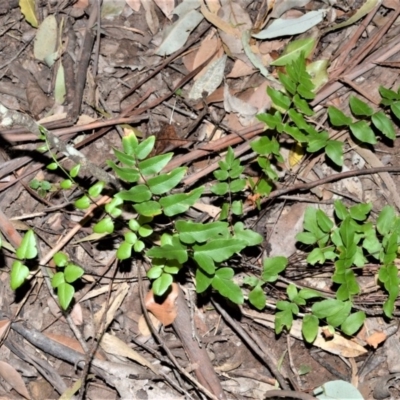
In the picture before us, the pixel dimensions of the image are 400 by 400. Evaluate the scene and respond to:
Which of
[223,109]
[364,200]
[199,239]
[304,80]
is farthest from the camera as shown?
[223,109]

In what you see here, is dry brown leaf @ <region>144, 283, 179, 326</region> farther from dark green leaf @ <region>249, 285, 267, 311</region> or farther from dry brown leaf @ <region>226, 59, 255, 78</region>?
dry brown leaf @ <region>226, 59, 255, 78</region>

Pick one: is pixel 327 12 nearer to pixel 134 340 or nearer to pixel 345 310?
pixel 345 310

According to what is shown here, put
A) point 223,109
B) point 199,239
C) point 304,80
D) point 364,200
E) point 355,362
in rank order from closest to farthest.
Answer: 1. point 199,239
2. point 304,80
3. point 355,362
4. point 364,200
5. point 223,109

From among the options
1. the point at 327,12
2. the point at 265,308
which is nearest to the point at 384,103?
the point at 327,12

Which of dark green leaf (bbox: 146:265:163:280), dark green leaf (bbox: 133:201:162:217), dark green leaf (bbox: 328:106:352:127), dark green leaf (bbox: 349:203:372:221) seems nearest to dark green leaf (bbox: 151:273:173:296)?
dark green leaf (bbox: 146:265:163:280)

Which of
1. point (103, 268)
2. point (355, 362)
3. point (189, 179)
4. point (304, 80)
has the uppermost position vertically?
point (304, 80)

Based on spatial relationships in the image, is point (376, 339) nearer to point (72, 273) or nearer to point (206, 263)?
point (206, 263)

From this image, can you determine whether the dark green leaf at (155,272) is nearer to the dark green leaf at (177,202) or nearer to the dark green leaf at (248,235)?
the dark green leaf at (177,202)
